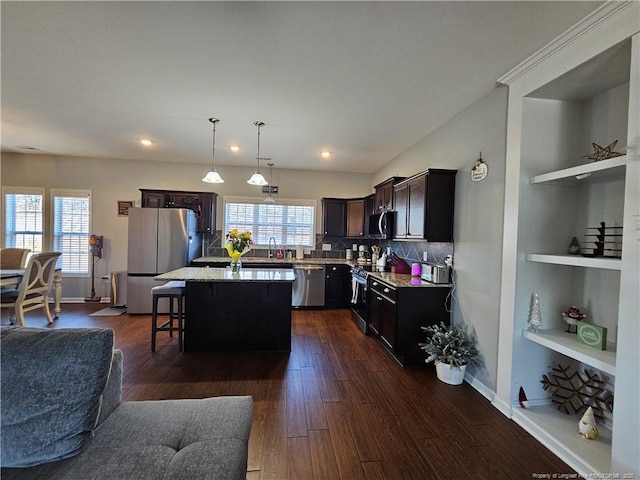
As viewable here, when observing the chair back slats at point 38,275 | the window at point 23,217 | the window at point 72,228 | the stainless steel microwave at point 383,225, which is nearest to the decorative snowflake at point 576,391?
the stainless steel microwave at point 383,225

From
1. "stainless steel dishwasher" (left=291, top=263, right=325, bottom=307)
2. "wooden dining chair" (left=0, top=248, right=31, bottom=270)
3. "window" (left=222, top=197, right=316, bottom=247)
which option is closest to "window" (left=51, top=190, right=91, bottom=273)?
"wooden dining chair" (left=0, top=248, right=31, bottom=270)

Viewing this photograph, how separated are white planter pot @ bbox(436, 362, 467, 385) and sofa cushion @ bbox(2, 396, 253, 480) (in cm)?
203

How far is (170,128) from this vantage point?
12.3 ft

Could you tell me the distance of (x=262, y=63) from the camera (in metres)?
2.28

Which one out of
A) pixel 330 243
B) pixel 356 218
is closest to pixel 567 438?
pixel 356 218

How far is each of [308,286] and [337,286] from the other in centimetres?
57

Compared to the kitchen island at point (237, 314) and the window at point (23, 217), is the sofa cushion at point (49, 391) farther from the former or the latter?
the window at point (23, 217)

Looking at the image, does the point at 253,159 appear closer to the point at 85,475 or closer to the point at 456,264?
the point at 456,264

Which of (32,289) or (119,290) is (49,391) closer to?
(32,289)

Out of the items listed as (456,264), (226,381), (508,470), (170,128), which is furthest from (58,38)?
(508,470)

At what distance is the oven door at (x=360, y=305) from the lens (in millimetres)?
4137

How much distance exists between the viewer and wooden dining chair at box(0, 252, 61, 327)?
371 centimetres

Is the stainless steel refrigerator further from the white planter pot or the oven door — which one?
the white planter pot

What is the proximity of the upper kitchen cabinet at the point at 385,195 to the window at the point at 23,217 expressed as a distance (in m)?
6.22
